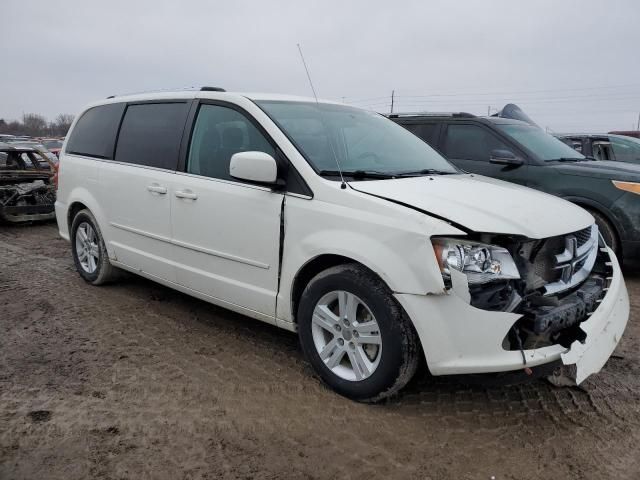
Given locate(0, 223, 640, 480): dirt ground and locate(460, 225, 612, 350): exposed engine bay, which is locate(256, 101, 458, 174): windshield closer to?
locate(460, 225, 612, 350): exposed engine bay

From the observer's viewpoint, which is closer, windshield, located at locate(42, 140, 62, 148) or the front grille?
the front grille

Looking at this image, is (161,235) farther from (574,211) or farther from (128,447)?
(574,211)

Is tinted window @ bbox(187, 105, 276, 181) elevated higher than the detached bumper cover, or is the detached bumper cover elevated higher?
tinted window @ bbox(187, 105, 276, 181)

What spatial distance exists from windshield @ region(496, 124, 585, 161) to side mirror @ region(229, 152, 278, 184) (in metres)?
4.04

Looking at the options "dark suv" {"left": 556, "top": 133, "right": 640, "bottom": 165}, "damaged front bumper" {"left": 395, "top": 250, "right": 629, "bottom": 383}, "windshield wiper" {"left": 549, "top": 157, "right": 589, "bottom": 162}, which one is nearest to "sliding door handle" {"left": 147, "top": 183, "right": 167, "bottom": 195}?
"damaged front bumper" {"left": 395, "top": 250, "right": 629, "bottom": 383}

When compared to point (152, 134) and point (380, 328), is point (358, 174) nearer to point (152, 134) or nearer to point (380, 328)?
point (380, 328)

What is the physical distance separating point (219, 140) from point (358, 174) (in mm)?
1128

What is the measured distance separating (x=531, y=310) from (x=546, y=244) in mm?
457

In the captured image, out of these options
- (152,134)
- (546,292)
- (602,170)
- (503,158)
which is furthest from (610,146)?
(152,134)

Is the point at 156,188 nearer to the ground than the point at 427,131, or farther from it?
nearer to the ground

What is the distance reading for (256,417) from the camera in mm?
2873

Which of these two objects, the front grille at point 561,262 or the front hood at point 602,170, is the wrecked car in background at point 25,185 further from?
the front grille at point 561,262

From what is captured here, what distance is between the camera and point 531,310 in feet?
8.51

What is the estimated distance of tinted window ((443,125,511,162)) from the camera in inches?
250
